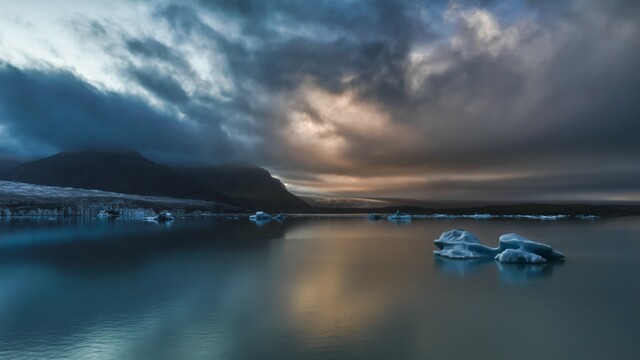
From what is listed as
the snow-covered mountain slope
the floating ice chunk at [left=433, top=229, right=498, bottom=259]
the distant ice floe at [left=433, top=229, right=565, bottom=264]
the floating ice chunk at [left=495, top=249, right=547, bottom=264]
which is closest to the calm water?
the floating ice chunk at [left=495, top=249, right=547, bottom=264]

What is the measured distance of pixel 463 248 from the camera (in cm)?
3684

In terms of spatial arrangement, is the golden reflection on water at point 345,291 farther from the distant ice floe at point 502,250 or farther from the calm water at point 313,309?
the distant ice floe at point 502,250

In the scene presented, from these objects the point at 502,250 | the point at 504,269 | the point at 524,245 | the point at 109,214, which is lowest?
the point at 504,269

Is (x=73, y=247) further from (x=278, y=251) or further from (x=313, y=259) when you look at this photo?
(x=313, y=259)

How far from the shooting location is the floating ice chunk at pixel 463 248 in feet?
119

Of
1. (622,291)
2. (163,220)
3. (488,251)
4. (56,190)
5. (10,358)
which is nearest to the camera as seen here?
(10,358)

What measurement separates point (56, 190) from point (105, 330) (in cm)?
15734

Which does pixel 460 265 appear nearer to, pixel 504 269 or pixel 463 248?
pixel 504 269

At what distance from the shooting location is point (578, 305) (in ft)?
66.0

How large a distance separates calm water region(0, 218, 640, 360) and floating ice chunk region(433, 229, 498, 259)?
5.76 feet

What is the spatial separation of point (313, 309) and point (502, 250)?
21998 mm

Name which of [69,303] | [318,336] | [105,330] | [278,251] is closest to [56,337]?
[105,330]

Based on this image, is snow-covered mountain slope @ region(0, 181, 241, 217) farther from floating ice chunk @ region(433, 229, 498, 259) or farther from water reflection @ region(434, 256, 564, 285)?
water reflection @ region(434, 256, 564, 285)

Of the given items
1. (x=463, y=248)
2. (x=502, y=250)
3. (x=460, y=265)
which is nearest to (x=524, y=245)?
(x=502, y=250)
